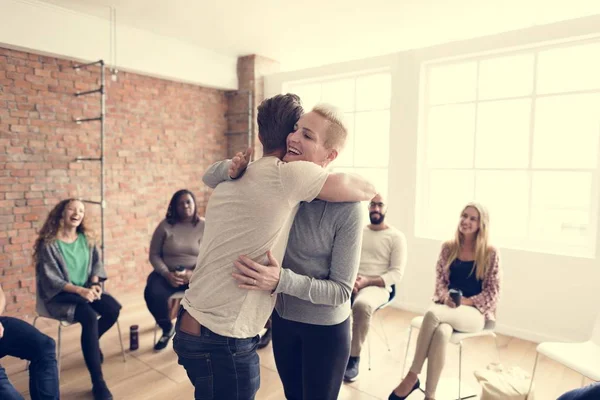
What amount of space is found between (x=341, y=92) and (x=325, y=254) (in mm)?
4513

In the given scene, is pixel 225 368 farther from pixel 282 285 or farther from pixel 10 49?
pixel 10 49

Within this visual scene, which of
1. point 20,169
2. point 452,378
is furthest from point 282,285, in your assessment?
point 20,169

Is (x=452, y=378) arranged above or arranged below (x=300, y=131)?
below

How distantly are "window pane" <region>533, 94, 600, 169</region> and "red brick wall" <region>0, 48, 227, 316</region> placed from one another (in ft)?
13.1

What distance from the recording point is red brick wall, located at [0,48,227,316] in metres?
4.00

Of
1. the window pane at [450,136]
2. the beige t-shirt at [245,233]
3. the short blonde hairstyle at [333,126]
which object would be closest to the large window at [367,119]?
the window pane at [450,136]

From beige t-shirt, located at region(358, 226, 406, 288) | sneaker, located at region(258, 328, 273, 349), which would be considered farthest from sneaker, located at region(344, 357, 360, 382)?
sneaker, located at region(258, 328, 273, 349)

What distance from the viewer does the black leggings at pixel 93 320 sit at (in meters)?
2.77

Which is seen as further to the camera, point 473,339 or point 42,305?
point 473,339

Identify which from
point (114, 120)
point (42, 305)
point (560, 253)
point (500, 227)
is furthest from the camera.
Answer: point (114, 120)

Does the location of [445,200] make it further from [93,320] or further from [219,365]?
[219,365]

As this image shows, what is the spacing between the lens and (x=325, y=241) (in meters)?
1.29

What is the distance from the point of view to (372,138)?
17.4ft

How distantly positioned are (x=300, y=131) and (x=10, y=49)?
403 centimetres
